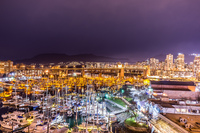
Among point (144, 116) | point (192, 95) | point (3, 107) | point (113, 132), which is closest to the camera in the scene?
point (113, 132)

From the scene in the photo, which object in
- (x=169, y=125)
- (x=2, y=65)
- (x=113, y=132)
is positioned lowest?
(x=113, y=132)

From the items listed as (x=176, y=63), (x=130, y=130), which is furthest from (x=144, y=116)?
(x=176, y=63)

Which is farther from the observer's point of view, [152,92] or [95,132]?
[152,92]

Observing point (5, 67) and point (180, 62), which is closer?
point (5, 67)

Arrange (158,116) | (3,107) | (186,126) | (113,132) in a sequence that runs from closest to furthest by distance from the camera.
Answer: (186,126) → (158,116) → (113,132) → (3,107)

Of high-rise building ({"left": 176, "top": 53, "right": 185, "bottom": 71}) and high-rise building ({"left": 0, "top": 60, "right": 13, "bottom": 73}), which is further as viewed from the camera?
high-rise building ({"left": 176, "top": 53, "right": 185, "bottom": 71})

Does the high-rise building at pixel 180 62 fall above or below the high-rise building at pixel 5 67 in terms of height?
above

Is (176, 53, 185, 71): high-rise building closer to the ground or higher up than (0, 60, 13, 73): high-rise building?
higher up

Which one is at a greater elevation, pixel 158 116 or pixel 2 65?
pixel 2 65

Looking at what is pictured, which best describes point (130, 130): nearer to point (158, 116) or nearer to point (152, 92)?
point (158, 116)

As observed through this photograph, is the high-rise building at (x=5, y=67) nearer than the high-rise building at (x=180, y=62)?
Yes

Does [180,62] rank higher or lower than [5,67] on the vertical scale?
higher
